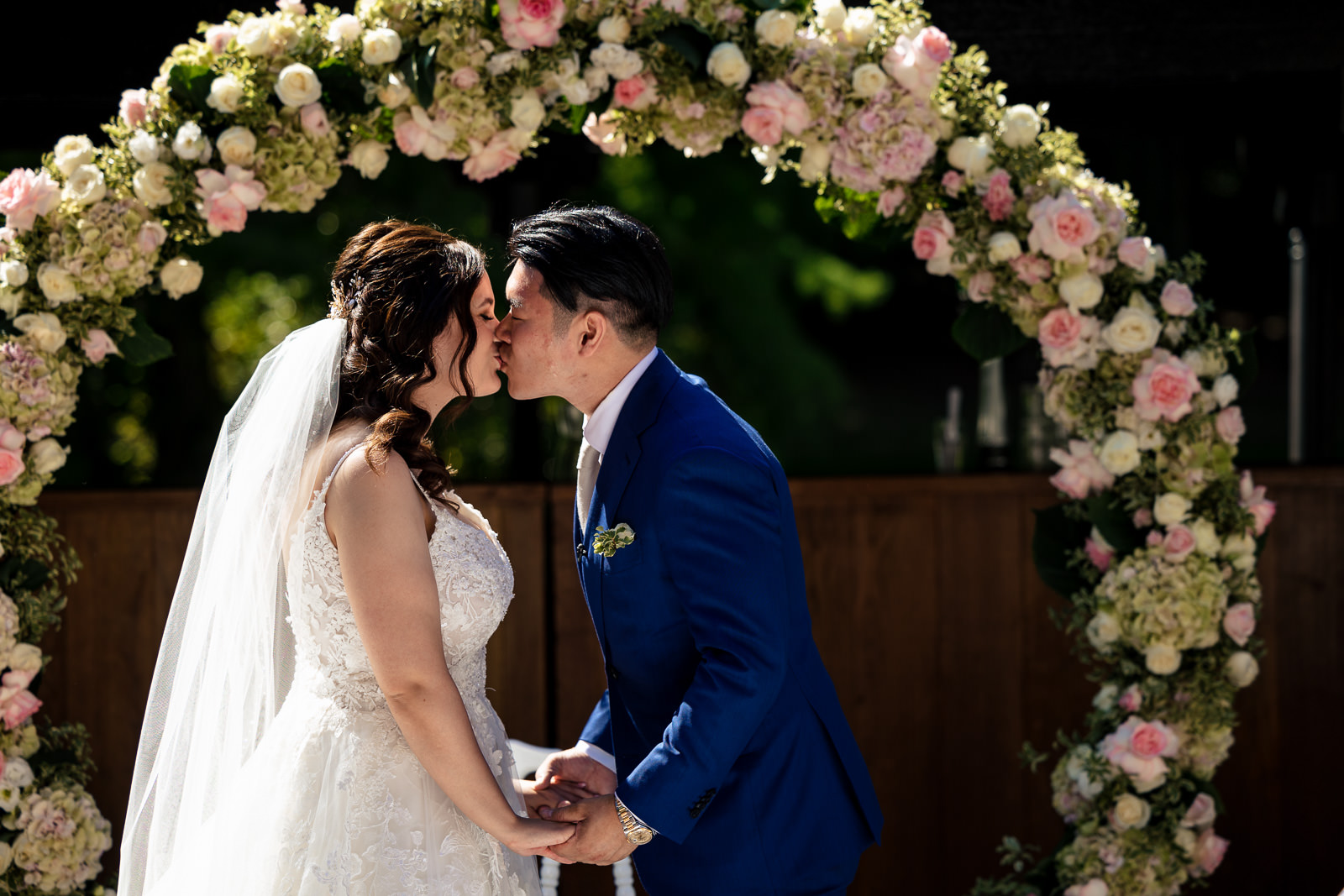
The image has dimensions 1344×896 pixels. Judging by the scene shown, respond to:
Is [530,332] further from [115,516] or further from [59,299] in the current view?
[115,516]

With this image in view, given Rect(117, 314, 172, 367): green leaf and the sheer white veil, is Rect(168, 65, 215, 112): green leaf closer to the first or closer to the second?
Rect(117, 314, 172, 367): green leaf

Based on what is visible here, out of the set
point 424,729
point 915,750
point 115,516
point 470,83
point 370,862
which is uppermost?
point 470,83

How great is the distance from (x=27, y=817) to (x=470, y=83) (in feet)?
7.60

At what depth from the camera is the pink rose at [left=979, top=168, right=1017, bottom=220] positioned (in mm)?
3252

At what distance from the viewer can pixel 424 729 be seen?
8.00ft

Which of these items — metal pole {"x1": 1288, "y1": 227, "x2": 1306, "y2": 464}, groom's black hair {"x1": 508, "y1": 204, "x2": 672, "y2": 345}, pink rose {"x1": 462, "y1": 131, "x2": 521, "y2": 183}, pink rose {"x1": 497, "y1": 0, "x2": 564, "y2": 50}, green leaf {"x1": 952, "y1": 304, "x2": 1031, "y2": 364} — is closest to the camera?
groom's black hair {"x1": 508, "y1": 204, "x2": 672, "y2": 345}

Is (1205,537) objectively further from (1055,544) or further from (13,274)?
(13,274)

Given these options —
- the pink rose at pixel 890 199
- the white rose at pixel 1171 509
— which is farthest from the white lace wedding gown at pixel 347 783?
the white rose at pixel 1171 509

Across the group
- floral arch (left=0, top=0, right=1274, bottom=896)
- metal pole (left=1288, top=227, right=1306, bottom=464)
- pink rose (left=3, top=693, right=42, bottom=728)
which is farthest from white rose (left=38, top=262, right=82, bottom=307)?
metal pole (left=1288, top=227, right=1306, bottom=464)

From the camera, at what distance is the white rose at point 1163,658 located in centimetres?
327

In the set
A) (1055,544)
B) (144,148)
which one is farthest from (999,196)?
(144,148)

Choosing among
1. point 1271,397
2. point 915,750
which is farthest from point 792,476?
point 1271,397

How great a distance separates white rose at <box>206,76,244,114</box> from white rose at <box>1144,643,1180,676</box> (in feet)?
9.49

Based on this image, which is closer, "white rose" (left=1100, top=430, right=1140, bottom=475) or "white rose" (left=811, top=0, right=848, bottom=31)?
"white rose" (left=811, top=0, right=848, bottom=31)
